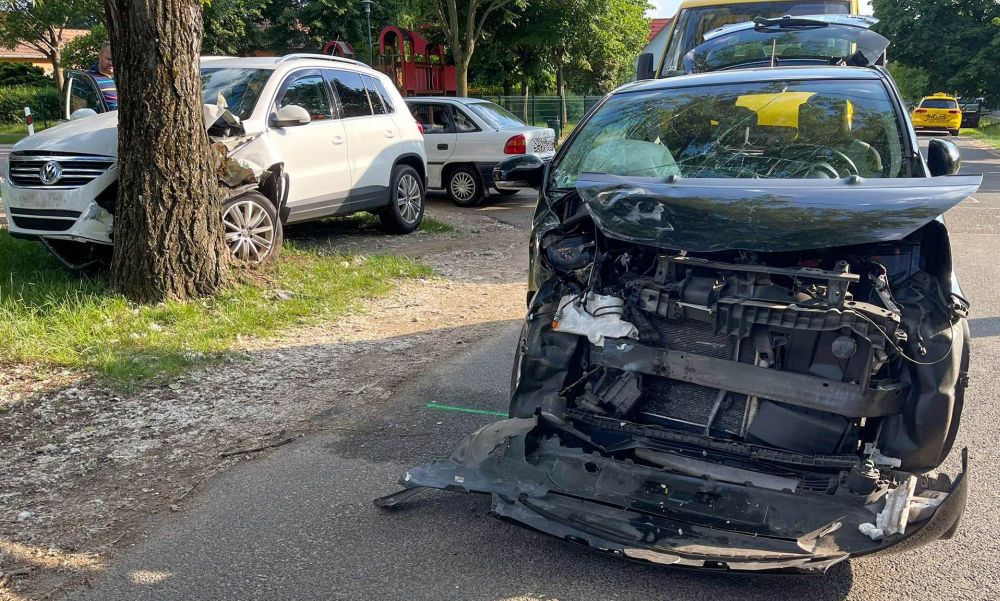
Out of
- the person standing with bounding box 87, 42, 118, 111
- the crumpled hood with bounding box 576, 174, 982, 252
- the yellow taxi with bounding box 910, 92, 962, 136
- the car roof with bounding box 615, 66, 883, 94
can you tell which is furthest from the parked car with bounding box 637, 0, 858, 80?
the yellow taxi with bounding box 910, 92, 962, 136

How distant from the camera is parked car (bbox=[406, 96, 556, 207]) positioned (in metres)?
12.5

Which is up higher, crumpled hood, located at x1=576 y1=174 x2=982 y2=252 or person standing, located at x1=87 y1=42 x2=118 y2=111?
person standing, located at x1=87 y1=42 x2=118 y2=111

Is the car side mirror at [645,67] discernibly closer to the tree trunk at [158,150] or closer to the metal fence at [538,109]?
the tree trunk at [158,150]

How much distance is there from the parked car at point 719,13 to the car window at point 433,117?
4.01 metres

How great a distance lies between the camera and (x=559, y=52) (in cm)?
3238

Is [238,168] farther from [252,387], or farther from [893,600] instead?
[893,600]

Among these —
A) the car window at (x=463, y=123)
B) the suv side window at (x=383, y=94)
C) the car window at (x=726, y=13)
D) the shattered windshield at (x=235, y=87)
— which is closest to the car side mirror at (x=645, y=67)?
the car window at (x=726, y=13)

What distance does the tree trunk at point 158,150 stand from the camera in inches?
239

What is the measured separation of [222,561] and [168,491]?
32.0 inches

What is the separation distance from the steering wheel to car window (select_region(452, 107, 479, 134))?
882 centimetres

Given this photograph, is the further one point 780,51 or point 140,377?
point 780,51

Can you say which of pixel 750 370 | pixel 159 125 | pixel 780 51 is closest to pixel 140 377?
pixel 159 125

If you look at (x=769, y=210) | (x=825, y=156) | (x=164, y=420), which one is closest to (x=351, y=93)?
(x=164, y=420)

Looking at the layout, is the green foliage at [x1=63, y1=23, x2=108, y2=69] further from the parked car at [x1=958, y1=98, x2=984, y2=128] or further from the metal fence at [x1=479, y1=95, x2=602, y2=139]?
the parked car at [x1=958, y1=98, x2=984, y2=128]
